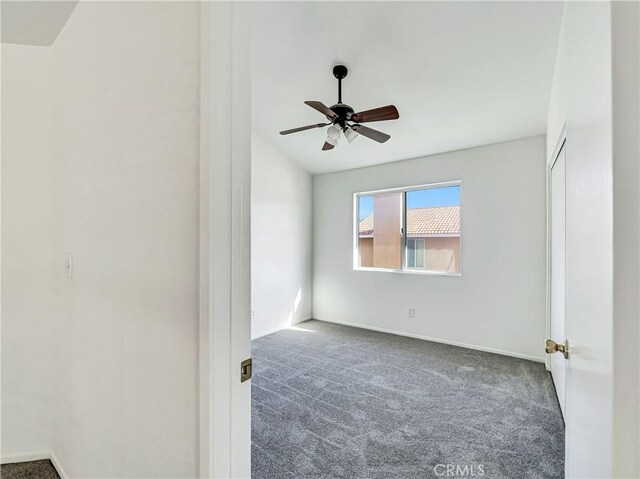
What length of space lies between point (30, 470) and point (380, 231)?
405 centimetres

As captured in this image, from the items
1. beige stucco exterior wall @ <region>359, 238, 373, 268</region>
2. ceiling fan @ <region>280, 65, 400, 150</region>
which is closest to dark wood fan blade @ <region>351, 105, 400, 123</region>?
ceiling fan @ <region>280, 65, 400, 150</region>

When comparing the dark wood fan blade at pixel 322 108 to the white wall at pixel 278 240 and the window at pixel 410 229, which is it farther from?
the window at pixel 410 229

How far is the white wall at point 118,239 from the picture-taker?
2.88 feet

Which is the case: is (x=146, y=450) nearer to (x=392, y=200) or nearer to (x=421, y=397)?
(x=421, y=397)

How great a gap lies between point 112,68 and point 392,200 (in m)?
3.80

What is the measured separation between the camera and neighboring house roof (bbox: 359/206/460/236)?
13.1 ft

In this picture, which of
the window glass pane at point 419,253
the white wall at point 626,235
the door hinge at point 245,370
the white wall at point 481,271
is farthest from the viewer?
the window glass pane at point 419,253

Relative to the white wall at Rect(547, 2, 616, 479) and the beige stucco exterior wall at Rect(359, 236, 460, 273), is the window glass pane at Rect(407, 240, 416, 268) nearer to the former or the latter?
the beige stucco exterior wall at Rect(359, 236, 460, 273)

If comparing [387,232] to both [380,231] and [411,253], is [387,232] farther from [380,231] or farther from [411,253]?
[411,253]

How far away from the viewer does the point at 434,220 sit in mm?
4168

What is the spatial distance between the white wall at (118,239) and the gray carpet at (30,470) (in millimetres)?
85

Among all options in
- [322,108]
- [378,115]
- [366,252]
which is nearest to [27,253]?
[322,108]

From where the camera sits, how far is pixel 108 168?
1.19m

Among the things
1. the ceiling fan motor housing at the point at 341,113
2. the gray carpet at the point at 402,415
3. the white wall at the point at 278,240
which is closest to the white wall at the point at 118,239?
the gray carpet at the point at 402,415
